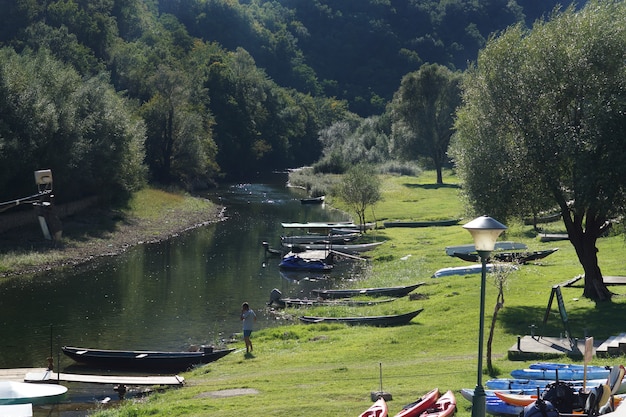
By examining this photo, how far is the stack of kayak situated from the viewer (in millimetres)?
22297

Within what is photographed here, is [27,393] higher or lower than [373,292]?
higher

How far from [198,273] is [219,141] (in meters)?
91.7

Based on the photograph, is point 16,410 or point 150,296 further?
point 150,296

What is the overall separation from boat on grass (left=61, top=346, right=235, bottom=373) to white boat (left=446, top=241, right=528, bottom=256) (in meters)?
28.0

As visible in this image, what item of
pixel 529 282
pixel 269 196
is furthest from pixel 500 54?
pixel 269 196

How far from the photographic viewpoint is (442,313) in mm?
41156

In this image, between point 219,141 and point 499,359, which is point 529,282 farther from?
point 219,141

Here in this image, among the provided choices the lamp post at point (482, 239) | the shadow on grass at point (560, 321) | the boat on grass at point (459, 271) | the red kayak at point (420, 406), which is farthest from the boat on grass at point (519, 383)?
the boat on grass at point (459, 271)

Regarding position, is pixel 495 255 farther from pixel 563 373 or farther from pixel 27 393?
pixel 27 393

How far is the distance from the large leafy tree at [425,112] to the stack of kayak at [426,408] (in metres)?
106

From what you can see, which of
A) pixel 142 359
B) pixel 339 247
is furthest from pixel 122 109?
pixel 142 359

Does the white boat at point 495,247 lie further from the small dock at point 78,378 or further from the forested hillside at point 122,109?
the forested hillside at point 122,109

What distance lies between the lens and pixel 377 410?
2273cm

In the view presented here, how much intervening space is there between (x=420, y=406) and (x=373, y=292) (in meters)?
28.4
